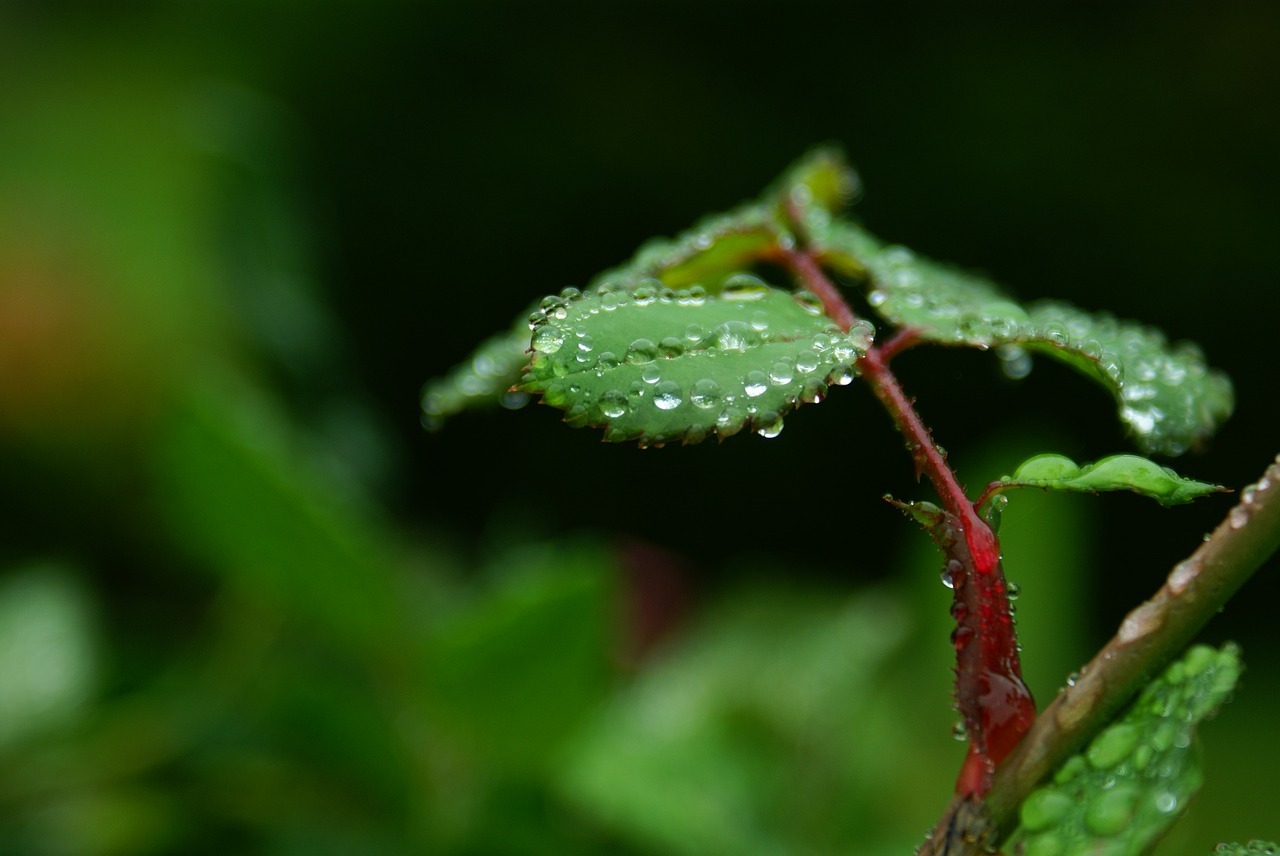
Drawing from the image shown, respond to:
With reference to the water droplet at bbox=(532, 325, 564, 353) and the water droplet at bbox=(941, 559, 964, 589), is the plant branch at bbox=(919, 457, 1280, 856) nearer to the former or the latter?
the water droplet at bbox=(941, 559, 964, 589)

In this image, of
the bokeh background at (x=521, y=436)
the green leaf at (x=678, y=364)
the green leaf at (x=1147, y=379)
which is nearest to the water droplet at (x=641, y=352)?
the green leaf at (x=678, y=364)

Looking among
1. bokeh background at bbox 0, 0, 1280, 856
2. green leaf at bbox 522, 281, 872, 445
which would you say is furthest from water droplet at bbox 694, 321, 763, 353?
bokeh background at bbox 0, 0, 1280, 856

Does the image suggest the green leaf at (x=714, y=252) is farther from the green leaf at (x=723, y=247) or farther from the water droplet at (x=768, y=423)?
the water droplet at (x=768, y=423)

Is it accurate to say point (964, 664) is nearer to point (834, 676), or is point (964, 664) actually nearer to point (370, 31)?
point (834, 676)

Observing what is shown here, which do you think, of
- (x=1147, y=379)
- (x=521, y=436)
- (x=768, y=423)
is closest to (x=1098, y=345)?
(x=1147, y=379)

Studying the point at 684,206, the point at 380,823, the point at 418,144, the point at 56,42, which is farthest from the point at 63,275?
the point at 380,823

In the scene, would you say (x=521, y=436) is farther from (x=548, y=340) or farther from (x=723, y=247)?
(x=548, y=340)

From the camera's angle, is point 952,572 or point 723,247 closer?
point 952,572
